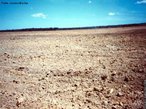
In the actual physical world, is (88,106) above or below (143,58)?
below

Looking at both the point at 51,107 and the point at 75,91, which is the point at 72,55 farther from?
the point at 51,107

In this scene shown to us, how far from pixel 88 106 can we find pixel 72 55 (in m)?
4.48

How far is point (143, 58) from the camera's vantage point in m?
7.32

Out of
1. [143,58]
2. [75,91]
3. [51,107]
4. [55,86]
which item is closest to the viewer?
[51,107]

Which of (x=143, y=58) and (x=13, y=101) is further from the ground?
(x=143, y=58)

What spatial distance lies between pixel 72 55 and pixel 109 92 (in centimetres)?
402

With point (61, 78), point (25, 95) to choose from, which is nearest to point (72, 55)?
point (61, 78)

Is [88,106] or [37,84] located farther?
[37,84]

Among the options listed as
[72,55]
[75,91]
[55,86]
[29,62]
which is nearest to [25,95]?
[55,86]

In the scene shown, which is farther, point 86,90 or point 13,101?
point 86,90

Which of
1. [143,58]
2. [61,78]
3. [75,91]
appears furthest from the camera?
[143,58]

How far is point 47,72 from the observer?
21.2 ft

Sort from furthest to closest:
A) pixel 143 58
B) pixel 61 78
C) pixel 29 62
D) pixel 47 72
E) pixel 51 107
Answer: pixel 29 62
pixel 143 58
pixel 47 72
pixel 61 78
pixel 51 107

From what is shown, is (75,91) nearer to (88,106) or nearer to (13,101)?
(88,106)
